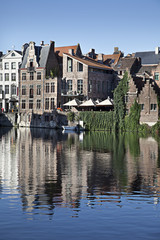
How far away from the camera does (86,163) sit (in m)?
38.6

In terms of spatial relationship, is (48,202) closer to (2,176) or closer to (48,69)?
(2,176)

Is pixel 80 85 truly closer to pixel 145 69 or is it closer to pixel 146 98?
pixel 145 69

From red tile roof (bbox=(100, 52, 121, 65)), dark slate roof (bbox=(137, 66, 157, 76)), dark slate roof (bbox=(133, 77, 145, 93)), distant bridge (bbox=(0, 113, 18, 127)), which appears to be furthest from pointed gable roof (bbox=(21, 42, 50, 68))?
dark slate roof (bbox=(133, 77, 145, 93))

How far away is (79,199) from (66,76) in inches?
3410

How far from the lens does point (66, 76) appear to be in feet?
351

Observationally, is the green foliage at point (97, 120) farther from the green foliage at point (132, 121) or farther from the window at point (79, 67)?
the window at point (79, 67)

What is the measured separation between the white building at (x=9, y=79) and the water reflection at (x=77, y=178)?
7639 centimetres

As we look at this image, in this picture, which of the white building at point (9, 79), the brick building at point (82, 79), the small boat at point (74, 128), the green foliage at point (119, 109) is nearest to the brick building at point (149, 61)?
the brick building at point (82, 79)

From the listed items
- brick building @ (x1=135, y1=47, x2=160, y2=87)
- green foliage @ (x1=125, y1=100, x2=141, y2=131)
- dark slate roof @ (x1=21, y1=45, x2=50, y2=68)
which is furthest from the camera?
dark slate roof @ (x1=21, y1=45, x2=50, y2=68)

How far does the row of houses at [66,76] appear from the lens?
341 ft

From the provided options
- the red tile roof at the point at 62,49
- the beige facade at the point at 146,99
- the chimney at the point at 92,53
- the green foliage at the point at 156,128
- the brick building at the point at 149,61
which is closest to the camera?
the green foliage at the point at 156,128

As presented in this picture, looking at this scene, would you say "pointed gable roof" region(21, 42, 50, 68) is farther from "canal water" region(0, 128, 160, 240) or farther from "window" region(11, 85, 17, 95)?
"canal water" region(0, 128, 160, 240)

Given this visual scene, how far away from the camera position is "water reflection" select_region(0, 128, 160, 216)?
21.9 m

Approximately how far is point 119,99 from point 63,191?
69.7 metres
